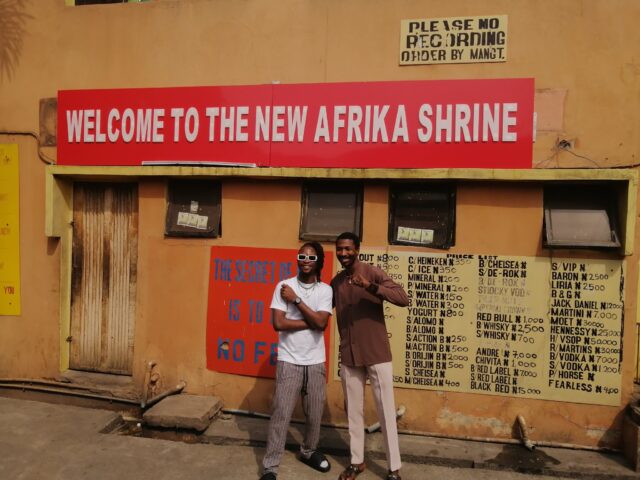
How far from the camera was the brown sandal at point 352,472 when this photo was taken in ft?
12.8

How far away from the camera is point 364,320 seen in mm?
3912

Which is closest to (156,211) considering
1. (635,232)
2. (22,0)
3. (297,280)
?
(297,280)

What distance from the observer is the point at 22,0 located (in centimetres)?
580

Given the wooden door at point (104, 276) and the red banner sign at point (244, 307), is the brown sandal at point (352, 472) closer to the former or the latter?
the red banner sign at point (244, 307)

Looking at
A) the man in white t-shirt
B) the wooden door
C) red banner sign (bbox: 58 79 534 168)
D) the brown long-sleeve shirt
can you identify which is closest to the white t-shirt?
the man in white t-shirt

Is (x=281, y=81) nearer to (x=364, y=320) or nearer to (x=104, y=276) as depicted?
(x=364, y=320)

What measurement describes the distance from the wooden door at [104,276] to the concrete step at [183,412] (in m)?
0.89

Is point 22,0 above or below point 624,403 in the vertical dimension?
above

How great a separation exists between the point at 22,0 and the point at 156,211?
293 cm

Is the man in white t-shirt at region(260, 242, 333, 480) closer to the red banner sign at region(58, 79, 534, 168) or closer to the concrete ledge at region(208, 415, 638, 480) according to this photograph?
the concrete ledge at region(208, 415, 638, 480)

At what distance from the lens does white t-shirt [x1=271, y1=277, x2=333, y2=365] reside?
391 cm

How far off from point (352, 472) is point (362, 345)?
999 millimetres

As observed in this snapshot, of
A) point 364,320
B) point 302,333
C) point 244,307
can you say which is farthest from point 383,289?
point 244,307

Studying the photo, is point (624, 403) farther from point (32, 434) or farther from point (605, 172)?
point (32, 434)
